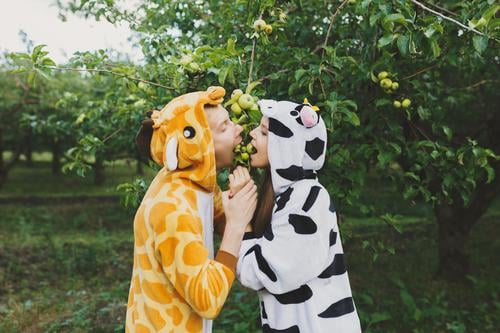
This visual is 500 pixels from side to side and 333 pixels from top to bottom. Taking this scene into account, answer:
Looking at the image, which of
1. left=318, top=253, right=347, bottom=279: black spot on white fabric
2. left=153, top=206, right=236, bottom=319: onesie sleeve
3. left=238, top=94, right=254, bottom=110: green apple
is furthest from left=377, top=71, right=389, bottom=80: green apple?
left=153, top=206, right=236, bottom=319: onesie sleeve

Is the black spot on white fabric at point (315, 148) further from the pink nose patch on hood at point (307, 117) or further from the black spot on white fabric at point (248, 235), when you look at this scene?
the black spot on white fabric at point (248, 235)

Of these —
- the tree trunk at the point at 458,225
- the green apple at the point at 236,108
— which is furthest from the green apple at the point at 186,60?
the tree trunk at the point at 458,225

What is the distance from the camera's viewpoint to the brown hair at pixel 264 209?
74.3 inches

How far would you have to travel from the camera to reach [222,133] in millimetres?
1865

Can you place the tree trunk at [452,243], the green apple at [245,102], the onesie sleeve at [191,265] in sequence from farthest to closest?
the tree trunk at [452,243] < the green apple at [245,102] < the onesie sleeve at [191,265]

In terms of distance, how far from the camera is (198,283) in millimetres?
1614

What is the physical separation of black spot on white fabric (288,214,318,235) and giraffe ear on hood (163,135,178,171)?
0.45 meters

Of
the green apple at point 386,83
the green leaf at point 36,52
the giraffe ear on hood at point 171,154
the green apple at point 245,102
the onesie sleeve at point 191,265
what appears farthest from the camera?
the green apple at point 386,83

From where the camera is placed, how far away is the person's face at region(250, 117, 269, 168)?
6.19 feet

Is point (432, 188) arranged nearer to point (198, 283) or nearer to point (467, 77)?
point (467, 77)

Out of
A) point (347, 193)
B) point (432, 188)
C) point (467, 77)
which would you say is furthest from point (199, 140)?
point (467, 77)

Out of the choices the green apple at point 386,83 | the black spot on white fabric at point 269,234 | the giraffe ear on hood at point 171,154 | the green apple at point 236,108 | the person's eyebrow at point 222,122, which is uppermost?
the green apple at point 386,83

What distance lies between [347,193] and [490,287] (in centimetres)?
363

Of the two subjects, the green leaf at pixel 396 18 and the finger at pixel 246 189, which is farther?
the green leaf at pixel 396 18
